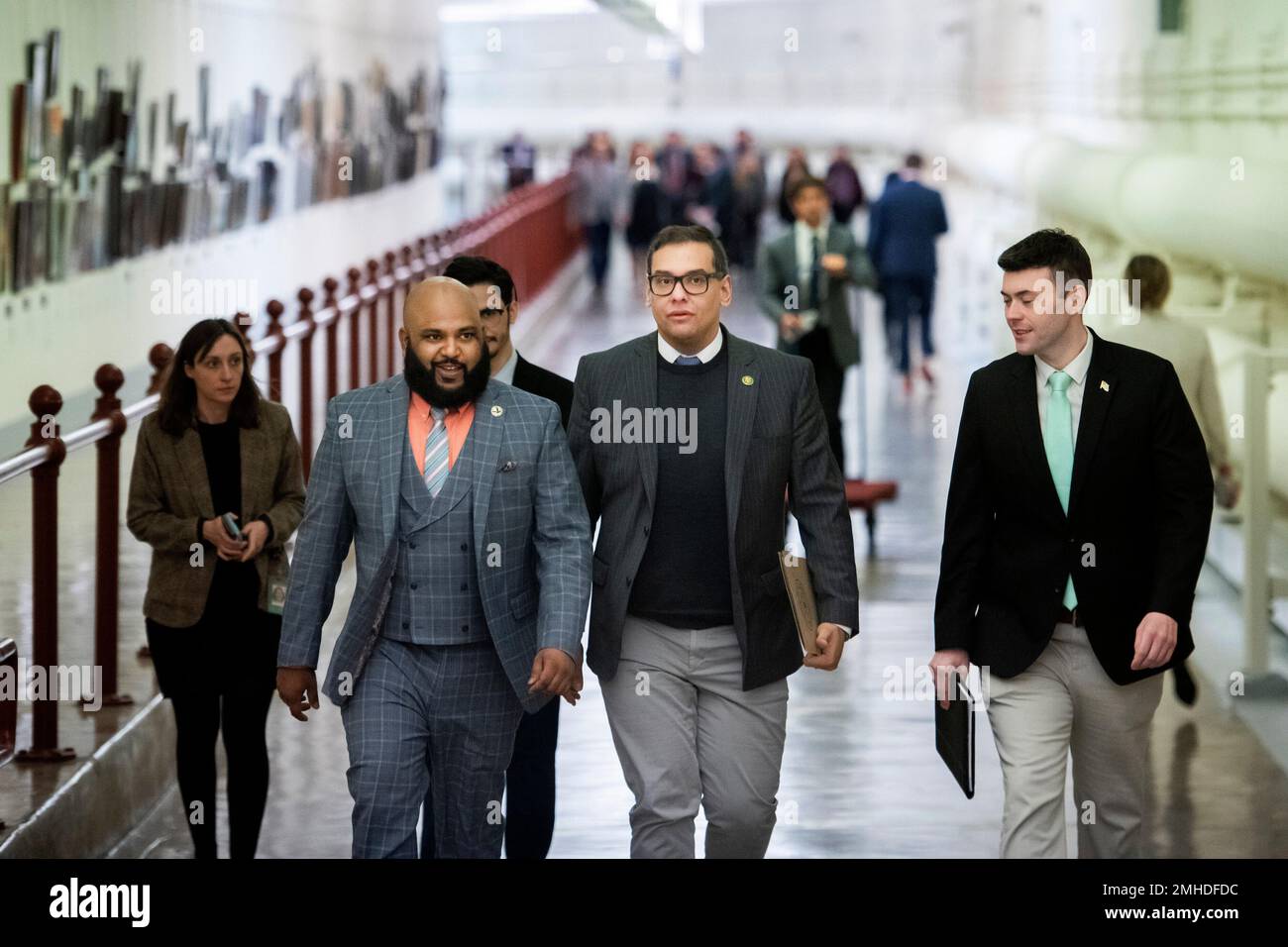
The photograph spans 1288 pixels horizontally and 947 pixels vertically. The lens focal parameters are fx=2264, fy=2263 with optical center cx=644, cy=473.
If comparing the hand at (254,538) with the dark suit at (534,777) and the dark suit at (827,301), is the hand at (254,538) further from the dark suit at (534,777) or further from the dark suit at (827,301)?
the dark suit at (827,301)

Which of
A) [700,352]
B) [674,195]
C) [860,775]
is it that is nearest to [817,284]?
[860,775]

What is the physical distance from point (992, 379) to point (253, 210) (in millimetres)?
13079

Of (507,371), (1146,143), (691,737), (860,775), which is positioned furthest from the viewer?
(1146,143)

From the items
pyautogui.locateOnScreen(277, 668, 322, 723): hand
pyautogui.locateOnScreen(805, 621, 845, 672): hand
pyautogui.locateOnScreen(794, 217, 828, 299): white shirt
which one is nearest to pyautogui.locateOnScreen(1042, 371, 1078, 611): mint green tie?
pyautogui.locateOnScreen(805, 621, 845, 672): hand

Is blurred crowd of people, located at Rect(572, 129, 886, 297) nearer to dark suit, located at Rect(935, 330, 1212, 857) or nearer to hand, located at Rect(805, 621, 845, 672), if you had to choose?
dark suit, located at Rect(935, 330, 1212, 857)

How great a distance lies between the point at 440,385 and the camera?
198 inches

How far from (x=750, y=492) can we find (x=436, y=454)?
2.37 ft

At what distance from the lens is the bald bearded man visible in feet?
16.4

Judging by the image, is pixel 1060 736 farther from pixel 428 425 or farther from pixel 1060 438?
pixel 428 425

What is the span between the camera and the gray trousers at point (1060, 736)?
5.16 m

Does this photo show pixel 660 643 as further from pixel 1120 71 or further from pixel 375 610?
pixel 1120 71

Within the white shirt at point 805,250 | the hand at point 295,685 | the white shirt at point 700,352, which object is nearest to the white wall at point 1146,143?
the white shirt at point 805,250

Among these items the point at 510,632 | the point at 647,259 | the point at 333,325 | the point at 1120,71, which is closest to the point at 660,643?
the point at 510,632

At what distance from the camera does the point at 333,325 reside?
457 inches
